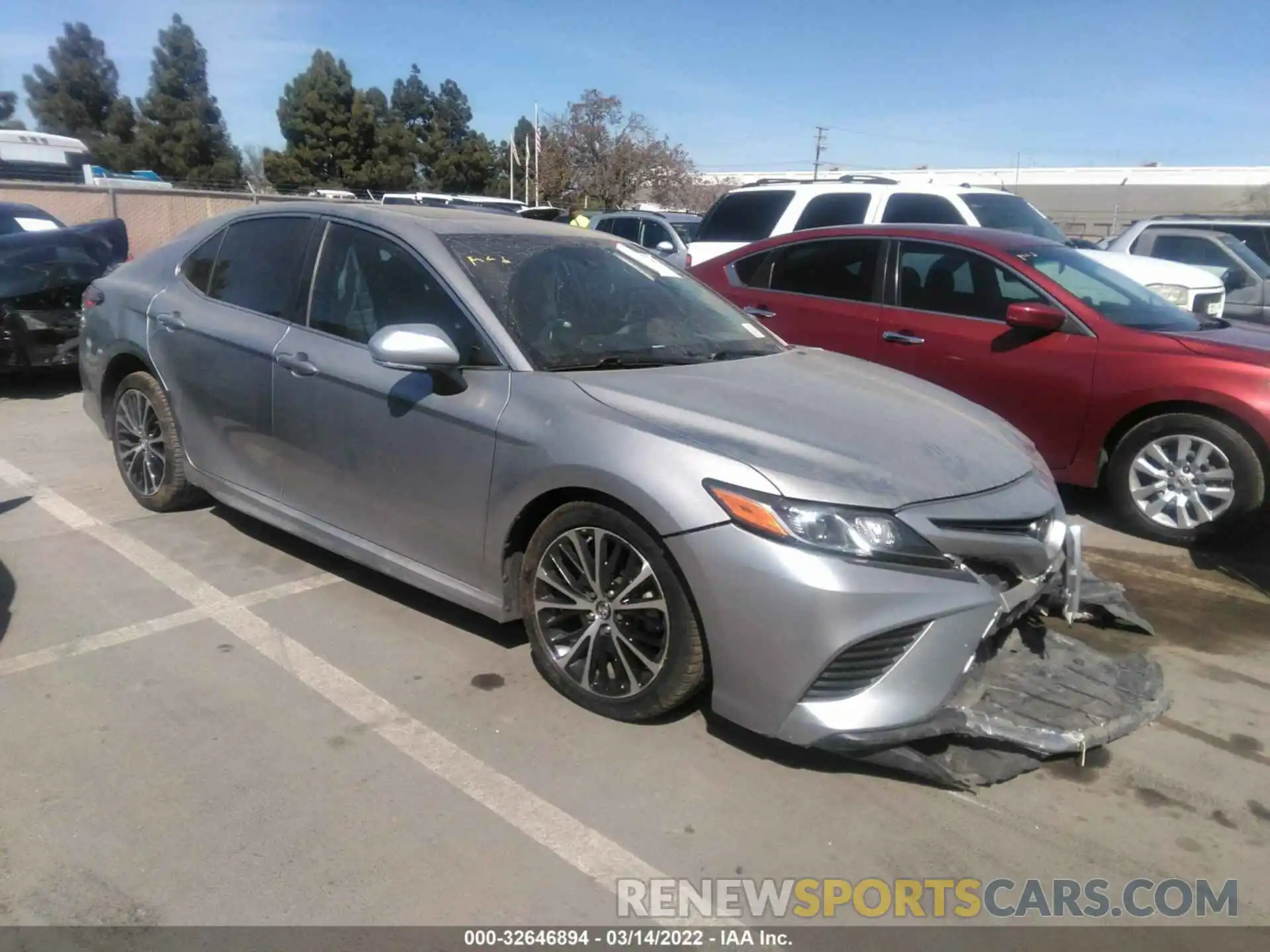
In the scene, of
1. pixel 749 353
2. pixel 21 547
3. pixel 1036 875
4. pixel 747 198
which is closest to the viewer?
pixel 1036 875

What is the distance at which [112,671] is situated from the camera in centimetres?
372

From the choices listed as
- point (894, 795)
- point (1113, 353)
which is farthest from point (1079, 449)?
point (894, 795)

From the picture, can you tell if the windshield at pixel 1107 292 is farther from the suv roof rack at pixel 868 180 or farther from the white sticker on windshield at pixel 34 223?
the white sticker on windshield at pixel 34 223

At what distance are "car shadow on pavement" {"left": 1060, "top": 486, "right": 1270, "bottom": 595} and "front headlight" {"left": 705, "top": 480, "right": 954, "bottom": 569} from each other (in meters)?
3.05

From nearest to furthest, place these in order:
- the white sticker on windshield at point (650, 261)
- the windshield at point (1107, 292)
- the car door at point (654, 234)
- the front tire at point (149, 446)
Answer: the white sticker on windshield at point (650, 261) < the front tire at point (149, 446) < the windshield at point (1107, 292) < the car door at point (654, 234)

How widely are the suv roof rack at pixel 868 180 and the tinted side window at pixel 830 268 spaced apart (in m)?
3.98

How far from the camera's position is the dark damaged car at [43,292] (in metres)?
8.01

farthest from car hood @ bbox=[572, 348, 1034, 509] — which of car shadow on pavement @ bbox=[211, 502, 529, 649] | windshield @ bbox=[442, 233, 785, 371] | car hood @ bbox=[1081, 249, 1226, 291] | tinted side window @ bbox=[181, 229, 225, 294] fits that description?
car hood @ bbox=[1081, 249, 1226, 291]

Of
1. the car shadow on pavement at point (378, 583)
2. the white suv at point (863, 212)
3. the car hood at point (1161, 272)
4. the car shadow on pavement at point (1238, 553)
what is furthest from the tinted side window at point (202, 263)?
the car hood at point (1161, 272)

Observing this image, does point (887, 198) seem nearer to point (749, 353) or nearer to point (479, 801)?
point (749, 353)

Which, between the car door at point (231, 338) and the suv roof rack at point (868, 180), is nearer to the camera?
the car door at point (231, 338)

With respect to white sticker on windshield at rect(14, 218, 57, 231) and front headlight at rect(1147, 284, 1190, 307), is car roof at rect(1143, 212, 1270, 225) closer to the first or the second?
front headlight at rect(1147, 284, 1190, 307)

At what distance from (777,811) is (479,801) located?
0.89 meters

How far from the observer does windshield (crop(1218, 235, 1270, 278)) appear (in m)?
11.1
